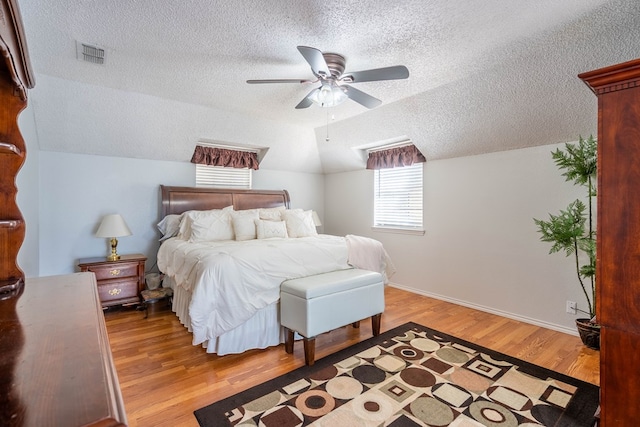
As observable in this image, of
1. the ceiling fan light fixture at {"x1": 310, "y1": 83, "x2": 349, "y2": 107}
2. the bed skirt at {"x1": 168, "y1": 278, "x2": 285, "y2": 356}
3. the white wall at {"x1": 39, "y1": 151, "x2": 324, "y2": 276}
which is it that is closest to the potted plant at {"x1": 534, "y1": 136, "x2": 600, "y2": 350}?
the ceiling fan light fixture at {"x1": 310, "y1": 83, "x2": 349, "y2": 107}

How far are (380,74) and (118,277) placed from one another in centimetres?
337

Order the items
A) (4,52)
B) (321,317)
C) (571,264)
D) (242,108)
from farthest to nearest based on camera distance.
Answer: (242,108) → (571,264) → (321,317) → (4,52)

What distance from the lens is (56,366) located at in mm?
566

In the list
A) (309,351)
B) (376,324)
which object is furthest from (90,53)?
(376,324)

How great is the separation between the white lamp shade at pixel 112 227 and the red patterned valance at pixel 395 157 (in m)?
3.43

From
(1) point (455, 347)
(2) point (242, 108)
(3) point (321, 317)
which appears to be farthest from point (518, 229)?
(2) point (242, 108)

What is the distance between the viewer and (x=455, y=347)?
266cm

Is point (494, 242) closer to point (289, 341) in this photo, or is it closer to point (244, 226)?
point (289, 341)

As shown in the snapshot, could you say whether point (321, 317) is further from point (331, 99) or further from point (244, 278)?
point (331, 99)

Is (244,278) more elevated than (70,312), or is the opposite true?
(70,312)

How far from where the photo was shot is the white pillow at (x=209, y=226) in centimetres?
352

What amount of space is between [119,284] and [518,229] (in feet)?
Answer: 14.5

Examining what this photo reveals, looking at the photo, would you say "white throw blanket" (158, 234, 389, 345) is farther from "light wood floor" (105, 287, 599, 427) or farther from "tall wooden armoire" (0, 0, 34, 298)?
"tall wooden armoire" (0, 0, 34, 298)

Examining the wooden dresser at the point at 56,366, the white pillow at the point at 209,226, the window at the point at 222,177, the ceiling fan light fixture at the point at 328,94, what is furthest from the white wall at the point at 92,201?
the wooden dresser at the point at 56,366
